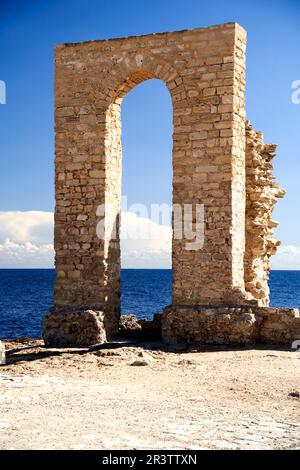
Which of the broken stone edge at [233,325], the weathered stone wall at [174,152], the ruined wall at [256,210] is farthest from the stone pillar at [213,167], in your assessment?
the ruined wall at [256,210]

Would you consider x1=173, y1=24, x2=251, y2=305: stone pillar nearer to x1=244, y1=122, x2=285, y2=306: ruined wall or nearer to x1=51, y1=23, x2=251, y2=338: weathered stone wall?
x1=51, y1=23, x2=251, y2=338: weathered stone wall

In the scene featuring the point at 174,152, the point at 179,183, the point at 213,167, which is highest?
the point at 174,152

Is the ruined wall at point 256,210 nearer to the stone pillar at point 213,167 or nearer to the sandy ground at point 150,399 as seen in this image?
the stone pillar at point 213,167

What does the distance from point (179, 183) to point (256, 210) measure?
6.74 feet

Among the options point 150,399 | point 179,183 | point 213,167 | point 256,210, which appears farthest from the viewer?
point 256,210

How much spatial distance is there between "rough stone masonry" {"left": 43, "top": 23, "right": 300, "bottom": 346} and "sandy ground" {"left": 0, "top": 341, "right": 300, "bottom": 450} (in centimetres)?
68

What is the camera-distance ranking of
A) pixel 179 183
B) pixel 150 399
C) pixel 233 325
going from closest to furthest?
pixel 150 399 < pixel 233 325 < pixel 179 183

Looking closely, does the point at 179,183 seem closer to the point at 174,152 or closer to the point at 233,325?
the point at 174,152

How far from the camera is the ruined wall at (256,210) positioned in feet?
39.2

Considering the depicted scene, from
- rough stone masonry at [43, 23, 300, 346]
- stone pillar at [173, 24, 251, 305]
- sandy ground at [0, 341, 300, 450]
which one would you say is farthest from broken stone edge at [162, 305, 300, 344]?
sandy ground at [0, 341, 300, 450]

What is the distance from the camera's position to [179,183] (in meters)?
10.8

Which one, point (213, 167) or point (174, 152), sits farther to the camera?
point (174, 152)

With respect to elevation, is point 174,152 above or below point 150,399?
above

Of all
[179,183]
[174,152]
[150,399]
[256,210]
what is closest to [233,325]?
[179,183]
